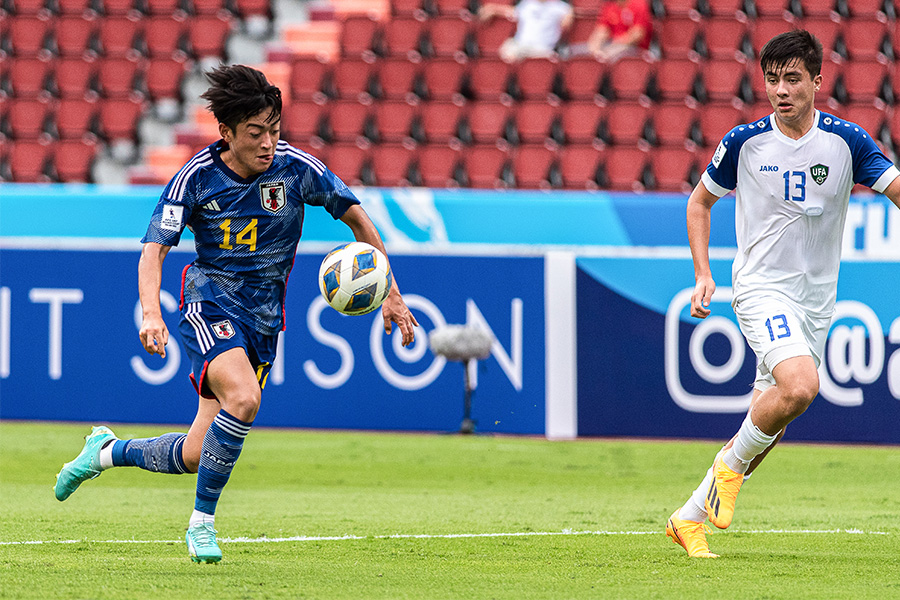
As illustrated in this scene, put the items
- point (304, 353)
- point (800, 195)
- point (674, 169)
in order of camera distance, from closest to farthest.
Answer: point (800, 195), point (304, 353), point (674, 169)

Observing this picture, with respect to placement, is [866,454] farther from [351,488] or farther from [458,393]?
[351,488]

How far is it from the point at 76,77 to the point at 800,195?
1241 cm

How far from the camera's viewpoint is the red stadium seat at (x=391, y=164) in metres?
14.1

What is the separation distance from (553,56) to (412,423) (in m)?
5.76

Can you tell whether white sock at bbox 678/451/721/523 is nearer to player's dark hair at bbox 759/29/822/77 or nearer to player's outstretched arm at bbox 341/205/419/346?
player's outstretched arm at bbox 341/205/419/346

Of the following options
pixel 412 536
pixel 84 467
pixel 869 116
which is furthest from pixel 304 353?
pixel 869 116

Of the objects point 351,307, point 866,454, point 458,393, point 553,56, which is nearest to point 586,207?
point 458,393

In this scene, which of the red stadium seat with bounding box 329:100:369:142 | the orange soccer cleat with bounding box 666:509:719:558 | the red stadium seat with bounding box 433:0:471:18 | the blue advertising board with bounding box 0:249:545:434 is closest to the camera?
the orange soccer cleat with bounding box 666:509:719:558

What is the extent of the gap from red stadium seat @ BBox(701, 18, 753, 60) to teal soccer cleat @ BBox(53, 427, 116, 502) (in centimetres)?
1027

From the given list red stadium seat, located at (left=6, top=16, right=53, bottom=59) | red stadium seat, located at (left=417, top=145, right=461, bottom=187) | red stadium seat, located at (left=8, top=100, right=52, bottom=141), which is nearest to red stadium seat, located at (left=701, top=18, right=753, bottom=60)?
red stadium seat, located at (left=417, top=145, right=461, bottom=187)

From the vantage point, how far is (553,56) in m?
14.9

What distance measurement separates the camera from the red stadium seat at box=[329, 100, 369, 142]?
14.7 m

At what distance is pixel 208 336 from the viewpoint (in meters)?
5.32

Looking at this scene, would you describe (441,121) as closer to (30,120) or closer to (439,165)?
(439,165)
